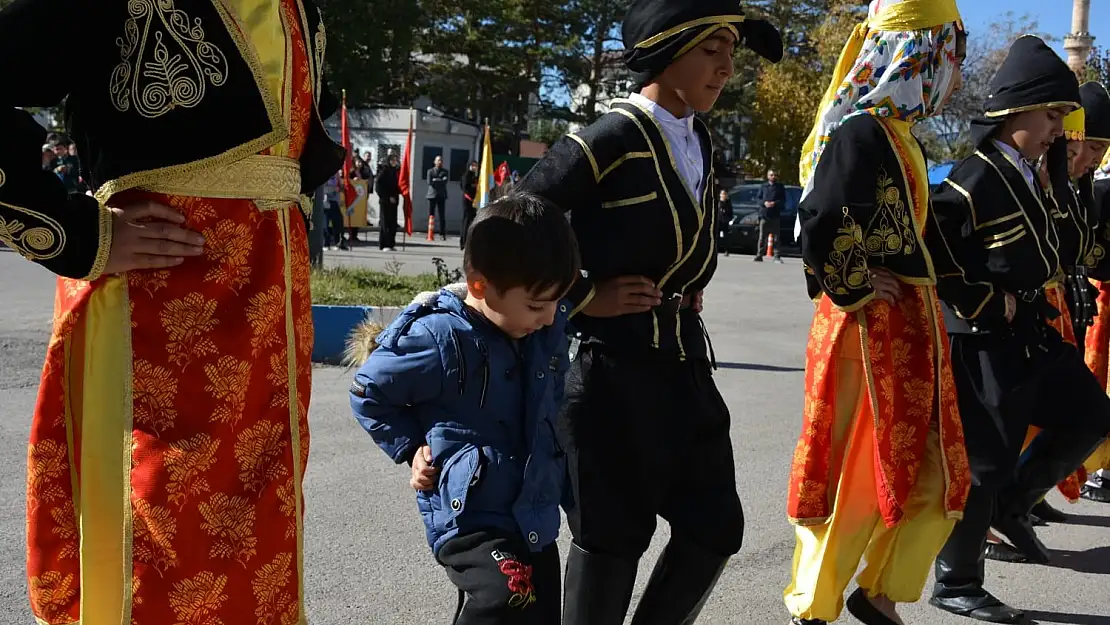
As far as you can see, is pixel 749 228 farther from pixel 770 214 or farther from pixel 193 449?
pixel 193 449

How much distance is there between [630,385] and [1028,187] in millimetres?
2295

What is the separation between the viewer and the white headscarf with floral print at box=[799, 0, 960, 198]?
3844 mm

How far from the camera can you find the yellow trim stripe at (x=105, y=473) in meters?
2.15

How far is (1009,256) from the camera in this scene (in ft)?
14.3

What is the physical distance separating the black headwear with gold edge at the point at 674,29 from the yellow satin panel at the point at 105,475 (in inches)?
64.7

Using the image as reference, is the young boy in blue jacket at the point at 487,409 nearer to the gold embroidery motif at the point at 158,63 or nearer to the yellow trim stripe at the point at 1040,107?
the gold embroidery motif at the point at 158,63

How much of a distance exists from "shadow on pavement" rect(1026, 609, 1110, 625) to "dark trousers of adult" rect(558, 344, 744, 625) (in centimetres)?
196

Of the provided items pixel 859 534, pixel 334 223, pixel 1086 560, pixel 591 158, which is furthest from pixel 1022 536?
pixel 334 223

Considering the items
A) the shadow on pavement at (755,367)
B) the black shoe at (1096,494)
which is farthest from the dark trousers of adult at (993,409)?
the shadow on pavement at (755,367)

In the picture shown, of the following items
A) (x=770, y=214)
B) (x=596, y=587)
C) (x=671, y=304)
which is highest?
(x=671, y=304)

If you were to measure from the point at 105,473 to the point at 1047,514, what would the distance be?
5.19 meters

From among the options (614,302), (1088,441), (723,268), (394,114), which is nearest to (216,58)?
(614,302)

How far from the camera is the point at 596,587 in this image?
10.0 feet

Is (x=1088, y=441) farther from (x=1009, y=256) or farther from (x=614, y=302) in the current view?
(x=614, y=302)
